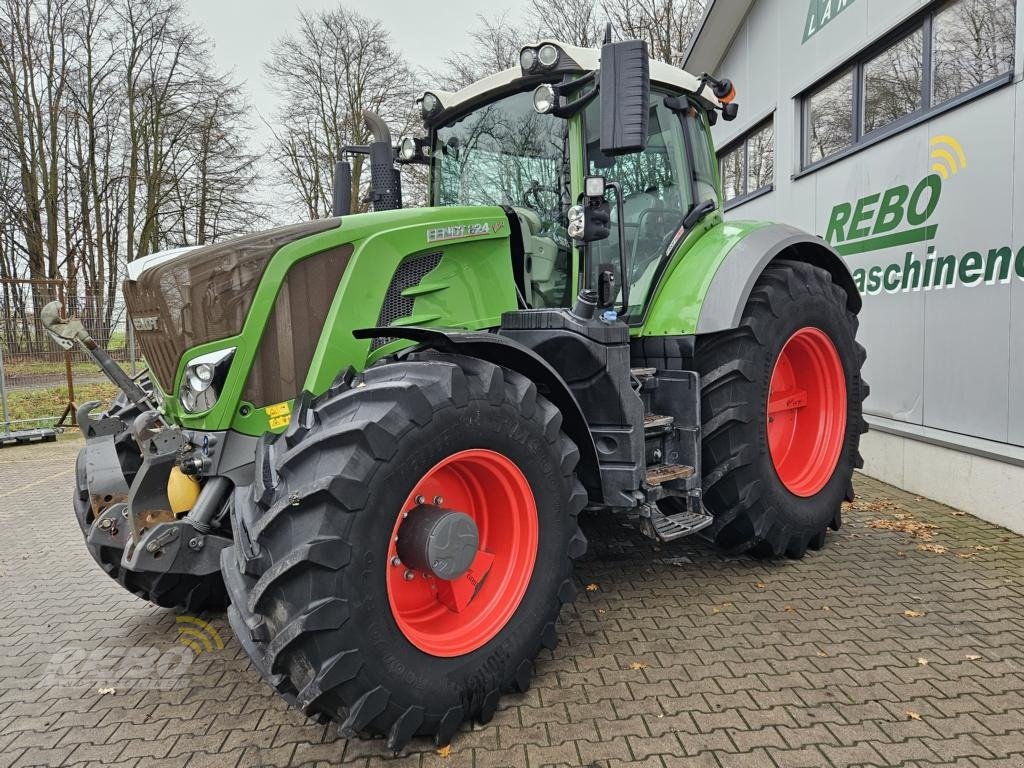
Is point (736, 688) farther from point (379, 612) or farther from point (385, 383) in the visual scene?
point (385, 383)

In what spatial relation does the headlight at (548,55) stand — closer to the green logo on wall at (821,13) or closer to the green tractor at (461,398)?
the green tractor at (461,398)

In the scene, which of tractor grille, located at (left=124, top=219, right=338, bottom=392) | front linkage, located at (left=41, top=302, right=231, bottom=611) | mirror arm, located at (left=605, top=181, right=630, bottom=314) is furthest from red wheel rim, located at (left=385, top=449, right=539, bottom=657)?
mirror arm, located at (left=605, top=181, right=630, bottom=314)

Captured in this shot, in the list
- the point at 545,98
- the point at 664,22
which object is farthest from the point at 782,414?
the point at 664,22

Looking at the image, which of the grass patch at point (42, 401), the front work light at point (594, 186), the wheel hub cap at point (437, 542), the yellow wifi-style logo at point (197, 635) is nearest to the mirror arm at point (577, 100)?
the front work light at point (594, 186)

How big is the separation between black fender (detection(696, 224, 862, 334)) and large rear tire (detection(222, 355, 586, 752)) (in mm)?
1281

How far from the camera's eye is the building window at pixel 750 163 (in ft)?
28.9

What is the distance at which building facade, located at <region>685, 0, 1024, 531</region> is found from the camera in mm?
4441

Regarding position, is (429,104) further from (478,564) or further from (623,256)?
(478,564)

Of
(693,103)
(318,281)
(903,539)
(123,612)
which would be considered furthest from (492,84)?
(903,539)

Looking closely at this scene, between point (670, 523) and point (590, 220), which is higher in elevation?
point (590, 220)

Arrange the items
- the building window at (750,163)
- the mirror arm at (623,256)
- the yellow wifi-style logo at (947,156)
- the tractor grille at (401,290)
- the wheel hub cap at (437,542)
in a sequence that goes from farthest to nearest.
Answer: the building window at (750,163), the yellow wifi-style logo at (947,156), the mirror arm at (623,256), the tractor grille at (401,290), the wheel hub cap at (437,542)

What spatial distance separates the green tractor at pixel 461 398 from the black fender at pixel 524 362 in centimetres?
2

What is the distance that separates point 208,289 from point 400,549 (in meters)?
1.17

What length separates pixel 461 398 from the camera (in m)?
2.36
